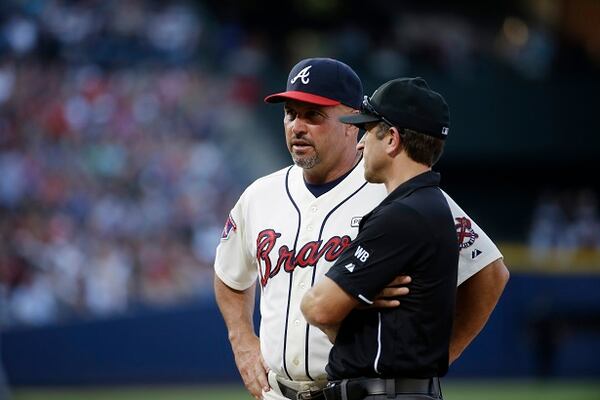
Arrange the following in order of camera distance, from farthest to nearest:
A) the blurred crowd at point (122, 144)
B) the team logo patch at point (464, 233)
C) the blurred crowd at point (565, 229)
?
the blurred crowd at point (565, 229) < the blurred crowd at point (122, 144) < the team logo patch at point (464, 233)

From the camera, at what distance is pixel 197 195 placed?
594 inches

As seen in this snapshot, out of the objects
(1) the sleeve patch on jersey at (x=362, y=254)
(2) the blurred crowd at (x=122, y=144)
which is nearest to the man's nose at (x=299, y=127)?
(1) the sleeve patch on jersey at (x=362, y=254)

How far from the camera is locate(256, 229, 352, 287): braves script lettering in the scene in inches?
173

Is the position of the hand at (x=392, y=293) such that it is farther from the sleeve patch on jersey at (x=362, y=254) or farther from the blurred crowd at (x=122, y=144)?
the blurred crowd at (x=122, y=144)

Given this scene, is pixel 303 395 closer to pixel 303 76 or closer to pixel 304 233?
pixel 304 233

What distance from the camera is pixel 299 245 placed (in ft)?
14.6

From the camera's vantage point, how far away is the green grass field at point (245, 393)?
1248 cm

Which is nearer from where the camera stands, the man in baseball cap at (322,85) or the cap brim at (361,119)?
the cap brim at (361,119)

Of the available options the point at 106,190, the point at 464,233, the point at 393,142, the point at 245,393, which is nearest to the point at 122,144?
the point at 106,190

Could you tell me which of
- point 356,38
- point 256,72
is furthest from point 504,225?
point 256,72

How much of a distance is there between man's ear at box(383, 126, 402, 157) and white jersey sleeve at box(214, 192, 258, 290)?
3.48 ft

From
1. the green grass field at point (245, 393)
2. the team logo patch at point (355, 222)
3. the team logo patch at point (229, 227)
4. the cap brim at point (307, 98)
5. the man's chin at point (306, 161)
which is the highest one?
the cap brim at point (307, 98)

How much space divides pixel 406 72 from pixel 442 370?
15936mm

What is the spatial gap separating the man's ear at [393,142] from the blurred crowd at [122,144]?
10.2 meters
